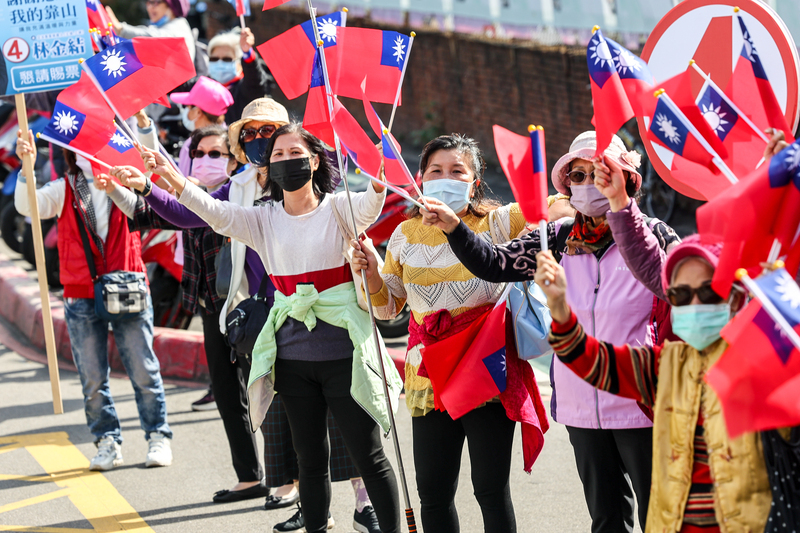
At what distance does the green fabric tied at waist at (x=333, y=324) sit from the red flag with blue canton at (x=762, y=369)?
69.1 inches

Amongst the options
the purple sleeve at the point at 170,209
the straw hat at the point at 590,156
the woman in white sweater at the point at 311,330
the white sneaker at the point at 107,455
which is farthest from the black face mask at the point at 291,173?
the white sneaker at the point at 107,455

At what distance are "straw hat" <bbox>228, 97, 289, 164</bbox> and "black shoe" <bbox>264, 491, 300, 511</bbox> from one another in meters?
1.72

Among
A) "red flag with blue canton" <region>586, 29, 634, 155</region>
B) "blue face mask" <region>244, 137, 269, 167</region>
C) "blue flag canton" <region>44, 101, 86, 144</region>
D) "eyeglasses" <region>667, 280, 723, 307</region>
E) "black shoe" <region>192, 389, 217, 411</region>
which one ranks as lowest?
"black shoe" <region>192, 389, 217, 411</region>

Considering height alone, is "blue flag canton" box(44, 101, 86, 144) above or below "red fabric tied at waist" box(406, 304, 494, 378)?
above

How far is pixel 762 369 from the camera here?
2.22 meters

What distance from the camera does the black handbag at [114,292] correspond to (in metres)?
5.30

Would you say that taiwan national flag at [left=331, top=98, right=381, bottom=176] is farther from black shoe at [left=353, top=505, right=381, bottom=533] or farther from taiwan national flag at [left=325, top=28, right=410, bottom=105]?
black shoe at [left=353, top=505, right=381, bottom=533]

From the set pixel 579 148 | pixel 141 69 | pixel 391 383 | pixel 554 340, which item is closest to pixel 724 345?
pixel 554 340

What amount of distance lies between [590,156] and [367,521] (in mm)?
2082

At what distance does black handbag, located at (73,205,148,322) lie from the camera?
5.30 metres

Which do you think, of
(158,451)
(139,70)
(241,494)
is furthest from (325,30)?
(158,451)

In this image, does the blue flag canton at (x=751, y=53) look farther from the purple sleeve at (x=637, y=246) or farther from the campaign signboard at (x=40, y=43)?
the campaign signboard at (x=40, y=43)

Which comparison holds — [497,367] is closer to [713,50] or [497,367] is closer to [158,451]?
[713,50]

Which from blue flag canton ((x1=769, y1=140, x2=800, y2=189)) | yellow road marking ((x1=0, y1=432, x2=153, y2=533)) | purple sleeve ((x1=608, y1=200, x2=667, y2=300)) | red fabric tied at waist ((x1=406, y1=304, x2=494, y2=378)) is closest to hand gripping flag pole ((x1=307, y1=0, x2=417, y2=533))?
red fabric tied at waist ((x1=406, y1=304, x2=494, y2=378))
